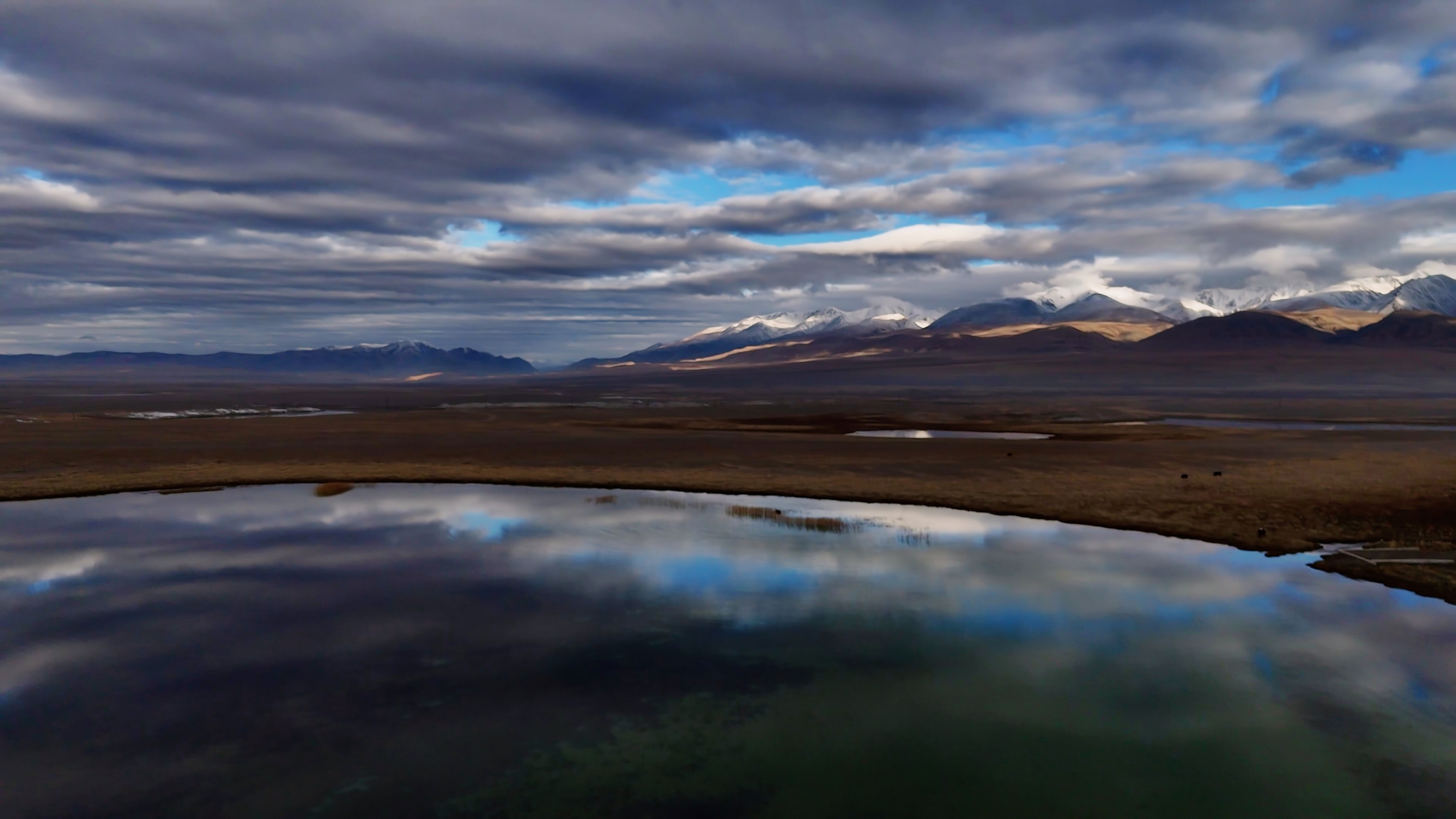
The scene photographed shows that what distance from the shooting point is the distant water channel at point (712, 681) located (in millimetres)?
11008

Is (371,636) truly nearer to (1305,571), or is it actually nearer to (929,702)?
(929,702)

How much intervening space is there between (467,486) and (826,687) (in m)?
25.9

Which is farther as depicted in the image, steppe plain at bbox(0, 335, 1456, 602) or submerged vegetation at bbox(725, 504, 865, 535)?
steppe plain at bbox(0, 335, 1456, 602)

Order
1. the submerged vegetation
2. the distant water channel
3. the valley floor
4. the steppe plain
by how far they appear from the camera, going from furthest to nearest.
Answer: the steppe plain < the valley floor < the submerged vegetation < the distant water channel

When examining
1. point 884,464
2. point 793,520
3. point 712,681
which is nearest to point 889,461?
point 884,464

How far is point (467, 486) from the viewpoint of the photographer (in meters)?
36.5

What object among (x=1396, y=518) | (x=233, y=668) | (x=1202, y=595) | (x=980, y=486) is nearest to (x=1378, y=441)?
(x=1396, y=518)

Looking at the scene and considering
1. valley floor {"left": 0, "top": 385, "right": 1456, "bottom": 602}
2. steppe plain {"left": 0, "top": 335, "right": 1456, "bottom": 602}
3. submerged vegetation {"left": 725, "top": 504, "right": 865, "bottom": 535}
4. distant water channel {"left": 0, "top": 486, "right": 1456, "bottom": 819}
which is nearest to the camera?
distant water channel {"left": 0, "top": 486, "right": 1456, "bottom": 819}

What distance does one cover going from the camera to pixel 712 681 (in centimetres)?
1448

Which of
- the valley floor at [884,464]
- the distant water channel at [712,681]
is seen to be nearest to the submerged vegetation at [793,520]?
the distant water channel at [712,681]

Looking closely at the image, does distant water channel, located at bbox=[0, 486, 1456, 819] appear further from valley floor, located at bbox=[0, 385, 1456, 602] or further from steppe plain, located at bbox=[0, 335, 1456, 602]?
steppe plain, located at bbox=[0, 335, 1456, 602]

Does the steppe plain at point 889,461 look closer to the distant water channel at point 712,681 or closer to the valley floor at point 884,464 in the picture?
the valley floor at point 884,464

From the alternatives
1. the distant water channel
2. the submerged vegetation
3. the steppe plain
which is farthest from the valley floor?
the distant water channel

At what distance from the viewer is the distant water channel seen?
11.0m
